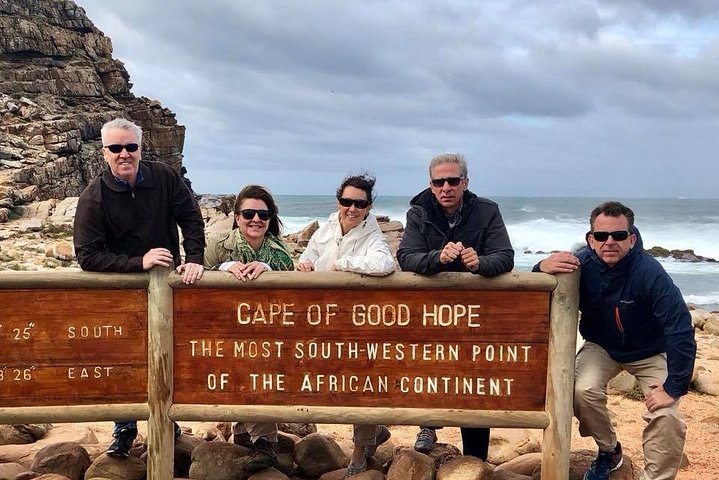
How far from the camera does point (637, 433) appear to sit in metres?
7.02

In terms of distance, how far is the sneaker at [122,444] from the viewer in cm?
476

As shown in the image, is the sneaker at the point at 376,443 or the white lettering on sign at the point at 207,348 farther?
the sneaker at the point at 376,443

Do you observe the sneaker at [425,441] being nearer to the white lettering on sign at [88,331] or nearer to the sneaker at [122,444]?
the sneaker at [122,444]

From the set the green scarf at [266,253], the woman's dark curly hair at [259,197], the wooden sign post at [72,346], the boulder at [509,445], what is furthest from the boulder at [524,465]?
the wooden sign post at [72,346]

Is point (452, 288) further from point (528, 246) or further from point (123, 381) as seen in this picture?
point (528, 246)

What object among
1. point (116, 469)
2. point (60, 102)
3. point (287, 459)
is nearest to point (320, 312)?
point (287, 459)

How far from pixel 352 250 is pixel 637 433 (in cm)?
466

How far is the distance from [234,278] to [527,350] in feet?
6.14

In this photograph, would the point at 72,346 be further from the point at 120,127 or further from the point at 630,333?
the point at 630,333

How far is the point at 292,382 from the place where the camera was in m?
4.01

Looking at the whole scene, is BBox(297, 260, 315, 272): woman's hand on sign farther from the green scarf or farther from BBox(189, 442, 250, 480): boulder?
BBox(189, 442, 250, 480): boulder

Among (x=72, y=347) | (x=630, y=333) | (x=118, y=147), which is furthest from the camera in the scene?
(x=630, y=333)

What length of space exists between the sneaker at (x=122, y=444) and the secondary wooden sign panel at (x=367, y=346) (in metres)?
1.24

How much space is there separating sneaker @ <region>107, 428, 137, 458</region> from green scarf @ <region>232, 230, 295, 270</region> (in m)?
1.75
